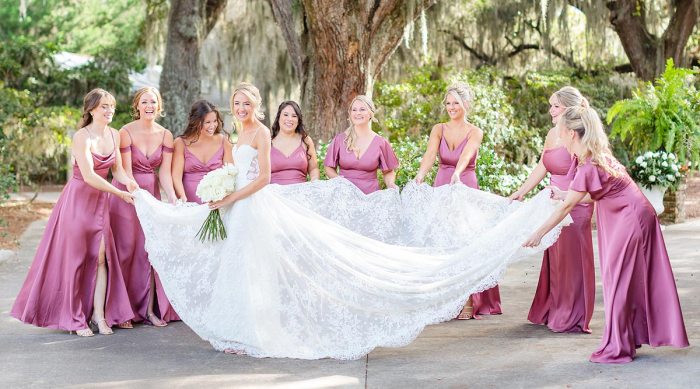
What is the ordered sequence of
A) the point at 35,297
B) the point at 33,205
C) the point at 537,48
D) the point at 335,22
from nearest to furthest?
1. the point at 35,297
2. the point at 335,22
3. the point at 33,205
4. the point at 537,48

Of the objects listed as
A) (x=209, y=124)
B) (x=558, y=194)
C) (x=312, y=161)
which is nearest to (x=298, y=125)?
(x=312, y=161)

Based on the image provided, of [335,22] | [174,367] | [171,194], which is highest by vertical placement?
[335,22]

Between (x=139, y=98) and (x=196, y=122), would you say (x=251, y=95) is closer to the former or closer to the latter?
(x=196, y=122)

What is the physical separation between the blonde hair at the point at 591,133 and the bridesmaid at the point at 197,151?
9.82ft

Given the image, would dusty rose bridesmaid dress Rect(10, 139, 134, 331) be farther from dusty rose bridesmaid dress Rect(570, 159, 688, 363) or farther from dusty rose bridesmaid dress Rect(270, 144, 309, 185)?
dusty rose bridesmaid dress Rect(570, 159, 688, 363)

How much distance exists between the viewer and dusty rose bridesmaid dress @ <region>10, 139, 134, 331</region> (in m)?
7.36

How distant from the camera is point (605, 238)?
20.8ft

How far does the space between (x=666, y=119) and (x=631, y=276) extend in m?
8.29

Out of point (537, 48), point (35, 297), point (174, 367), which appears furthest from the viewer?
point (537, 48)

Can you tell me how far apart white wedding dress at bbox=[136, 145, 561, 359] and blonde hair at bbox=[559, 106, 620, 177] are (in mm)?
818

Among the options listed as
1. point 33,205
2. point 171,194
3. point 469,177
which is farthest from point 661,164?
point 33,205

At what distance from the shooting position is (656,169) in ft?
44.8

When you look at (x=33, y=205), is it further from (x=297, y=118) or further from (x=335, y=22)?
(x=297, y=118)

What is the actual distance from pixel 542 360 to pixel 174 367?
8.13ft
